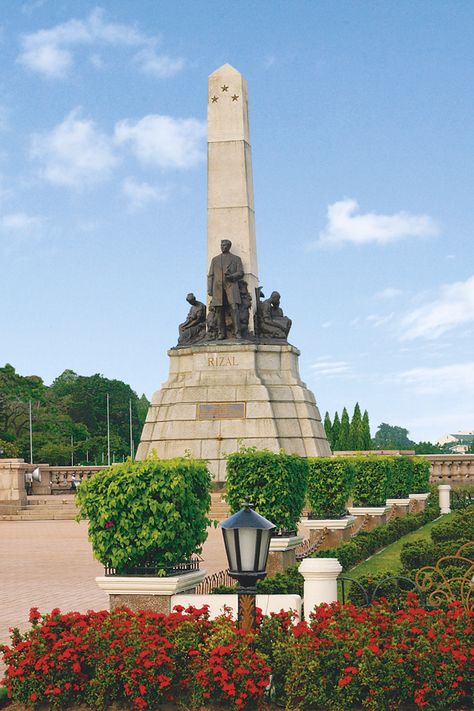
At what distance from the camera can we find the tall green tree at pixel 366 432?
68.7 metres

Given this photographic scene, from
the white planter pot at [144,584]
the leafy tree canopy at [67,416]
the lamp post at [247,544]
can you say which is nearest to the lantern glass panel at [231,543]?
the lamp post at [247,544]

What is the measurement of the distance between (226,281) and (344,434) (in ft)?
119

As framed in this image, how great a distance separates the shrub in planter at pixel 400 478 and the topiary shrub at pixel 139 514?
54.5 feet

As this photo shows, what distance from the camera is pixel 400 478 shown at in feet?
102

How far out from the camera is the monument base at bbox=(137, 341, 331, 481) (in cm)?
3509

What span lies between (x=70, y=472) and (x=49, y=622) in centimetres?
3797

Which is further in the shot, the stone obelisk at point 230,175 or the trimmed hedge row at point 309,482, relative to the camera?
the stone obelisk at point 230,175

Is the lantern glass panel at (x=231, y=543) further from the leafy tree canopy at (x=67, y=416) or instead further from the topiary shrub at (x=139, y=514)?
the leafy tree canopy at (x=67, y=416)

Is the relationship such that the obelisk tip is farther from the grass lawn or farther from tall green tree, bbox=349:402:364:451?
tall green tree, bbox=349:402:364:451

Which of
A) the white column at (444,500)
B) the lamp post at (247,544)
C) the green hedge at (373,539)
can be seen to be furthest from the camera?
the white column at (444,500)

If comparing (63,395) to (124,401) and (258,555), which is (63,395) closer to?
(124,401)

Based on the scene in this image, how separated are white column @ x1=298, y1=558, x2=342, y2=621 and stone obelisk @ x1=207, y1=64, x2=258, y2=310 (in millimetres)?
26645

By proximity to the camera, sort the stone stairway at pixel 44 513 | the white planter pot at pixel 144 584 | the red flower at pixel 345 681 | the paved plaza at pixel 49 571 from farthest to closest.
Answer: the stone stairway at pixel 44 513, the paved plaza at pixel 49 571, the white planter pot at pixel 144 584, the red flower at pixel 345 681

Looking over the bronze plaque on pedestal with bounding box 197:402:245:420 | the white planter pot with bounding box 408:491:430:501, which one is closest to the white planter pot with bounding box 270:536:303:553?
the white planter pot with bounding box 408:491:430:501
